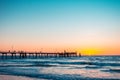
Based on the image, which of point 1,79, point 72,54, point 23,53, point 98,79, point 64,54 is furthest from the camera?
point 72,54

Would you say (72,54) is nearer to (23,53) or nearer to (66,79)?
(23,53)

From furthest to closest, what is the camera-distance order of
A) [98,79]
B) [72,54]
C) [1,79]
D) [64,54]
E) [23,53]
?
[72,54]
[64,54]
[23,53]
[98,79]
[1,79]

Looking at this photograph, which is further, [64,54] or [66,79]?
[64,54]

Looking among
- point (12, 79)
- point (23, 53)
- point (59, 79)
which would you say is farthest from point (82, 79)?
point (23, 53)

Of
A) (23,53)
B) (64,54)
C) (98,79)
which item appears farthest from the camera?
(64,54)

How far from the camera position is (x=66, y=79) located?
75.4 feet

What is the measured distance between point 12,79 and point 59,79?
4.30 metres

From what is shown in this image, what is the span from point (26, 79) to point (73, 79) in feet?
14.4

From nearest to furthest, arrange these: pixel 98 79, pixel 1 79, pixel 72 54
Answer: pixel 1 79 < pixel 98 79 < pixel 72 54

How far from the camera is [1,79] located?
21719 millimetres

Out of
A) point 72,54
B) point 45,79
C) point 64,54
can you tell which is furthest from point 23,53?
point 45,79

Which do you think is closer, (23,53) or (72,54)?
(23,53)

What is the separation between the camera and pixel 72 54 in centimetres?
18650

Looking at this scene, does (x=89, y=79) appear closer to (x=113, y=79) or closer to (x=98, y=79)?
(x=98, y=79)
